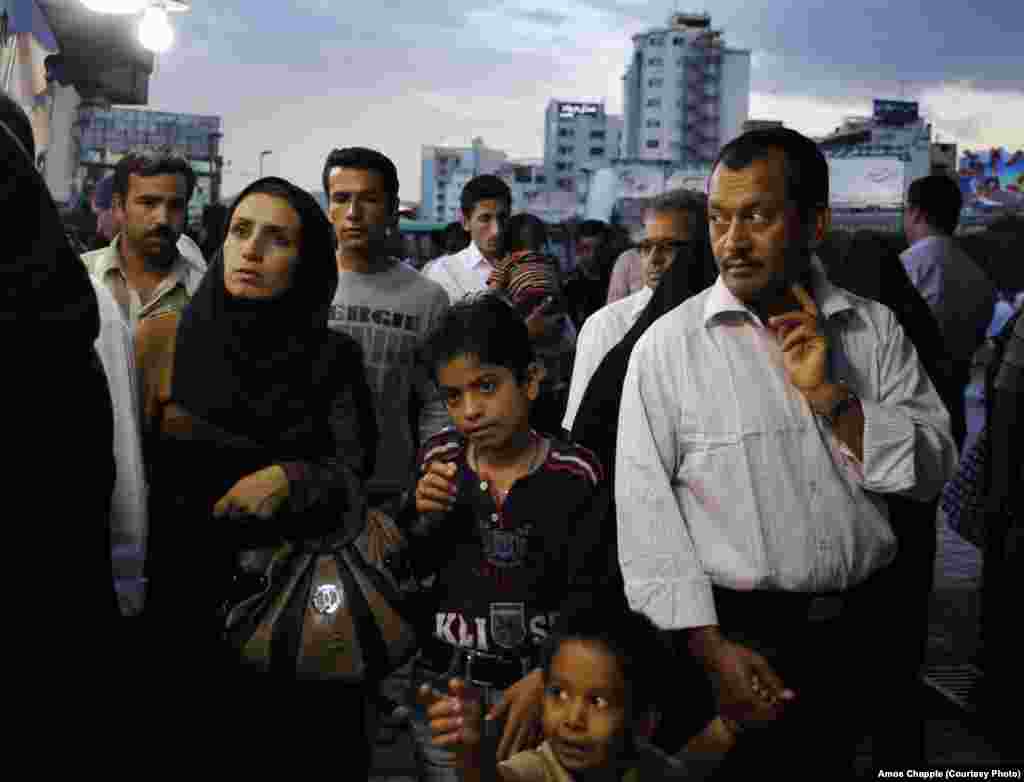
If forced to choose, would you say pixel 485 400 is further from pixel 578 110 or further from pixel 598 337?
pixel 578 110

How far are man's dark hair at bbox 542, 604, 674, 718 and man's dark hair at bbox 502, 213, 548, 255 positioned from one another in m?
4.20

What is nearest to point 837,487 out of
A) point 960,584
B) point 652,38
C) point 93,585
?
point 93,585

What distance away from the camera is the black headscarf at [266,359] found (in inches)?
119

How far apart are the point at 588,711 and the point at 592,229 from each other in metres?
8.45

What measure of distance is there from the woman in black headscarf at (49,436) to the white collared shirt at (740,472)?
106cm

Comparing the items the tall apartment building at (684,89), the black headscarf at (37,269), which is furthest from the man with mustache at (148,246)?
the tall apartment building at (684,89)

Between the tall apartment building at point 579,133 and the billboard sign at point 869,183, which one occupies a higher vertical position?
the tall apartment building at point 579,133

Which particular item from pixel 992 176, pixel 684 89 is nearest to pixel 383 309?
pixel 992 176

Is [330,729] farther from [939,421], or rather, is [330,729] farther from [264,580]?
[939,421]

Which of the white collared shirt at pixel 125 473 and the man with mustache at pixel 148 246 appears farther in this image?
the man with mustache at pixel 148 246

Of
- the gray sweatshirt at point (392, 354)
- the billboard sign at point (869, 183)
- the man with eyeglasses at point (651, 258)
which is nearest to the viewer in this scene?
the gray sweatshirt at point (392, 354)

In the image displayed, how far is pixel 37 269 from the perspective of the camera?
6.15 ft

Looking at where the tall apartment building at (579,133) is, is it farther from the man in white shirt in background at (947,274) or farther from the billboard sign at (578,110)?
the man in white shirt in background at (947,274)

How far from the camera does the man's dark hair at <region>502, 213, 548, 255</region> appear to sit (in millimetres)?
6734
